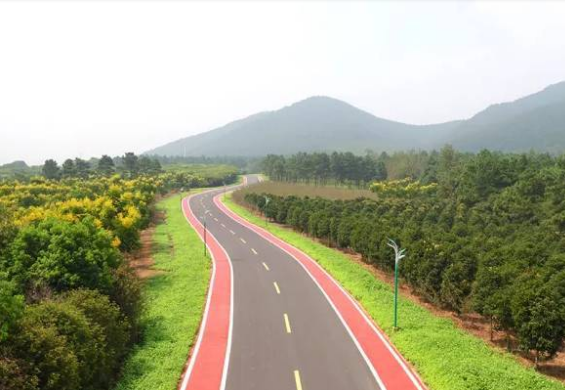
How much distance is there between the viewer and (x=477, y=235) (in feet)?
139

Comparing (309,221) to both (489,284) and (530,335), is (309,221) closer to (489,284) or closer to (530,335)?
(489,284)

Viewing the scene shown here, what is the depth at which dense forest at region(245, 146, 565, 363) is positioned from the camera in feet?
67.5

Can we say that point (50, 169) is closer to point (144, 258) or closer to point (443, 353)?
point (144, 258)

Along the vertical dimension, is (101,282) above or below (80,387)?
above

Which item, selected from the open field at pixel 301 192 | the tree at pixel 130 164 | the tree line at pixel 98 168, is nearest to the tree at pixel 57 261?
the open field at pixel 301 192

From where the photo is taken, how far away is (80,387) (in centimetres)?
1398

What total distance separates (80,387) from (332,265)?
22.8 m

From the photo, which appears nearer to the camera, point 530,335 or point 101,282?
point 530,335

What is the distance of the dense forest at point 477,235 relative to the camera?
67.5 feet

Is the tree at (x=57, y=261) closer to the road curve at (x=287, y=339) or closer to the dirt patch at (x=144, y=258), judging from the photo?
the road curve at (x=287, y=339)

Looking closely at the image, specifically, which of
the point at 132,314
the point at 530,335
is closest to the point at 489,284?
the point at 530,335

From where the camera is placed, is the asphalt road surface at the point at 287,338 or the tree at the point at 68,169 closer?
the asphalt road surface at the point at 287,338

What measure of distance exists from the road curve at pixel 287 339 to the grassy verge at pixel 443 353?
651mm

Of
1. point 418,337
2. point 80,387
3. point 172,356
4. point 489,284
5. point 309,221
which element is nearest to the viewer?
point 80,387
